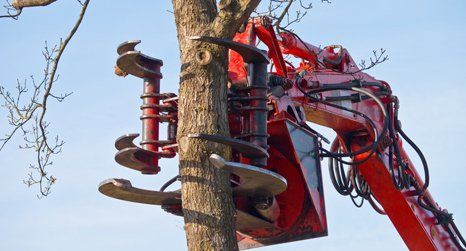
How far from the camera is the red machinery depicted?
7004 millimetres

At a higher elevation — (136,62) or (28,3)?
(28,3)

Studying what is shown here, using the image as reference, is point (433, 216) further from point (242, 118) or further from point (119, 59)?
point (119, 59)

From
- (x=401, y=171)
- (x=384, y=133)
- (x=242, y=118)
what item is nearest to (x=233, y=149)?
(x=242, y=118)

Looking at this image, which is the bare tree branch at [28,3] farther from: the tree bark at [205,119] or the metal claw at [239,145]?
the metal claw at [239,145]

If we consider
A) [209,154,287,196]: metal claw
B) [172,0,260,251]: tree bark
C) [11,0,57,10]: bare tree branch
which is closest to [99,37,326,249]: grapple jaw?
[209,154,287,196]: metal claw

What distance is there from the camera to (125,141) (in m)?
7.16

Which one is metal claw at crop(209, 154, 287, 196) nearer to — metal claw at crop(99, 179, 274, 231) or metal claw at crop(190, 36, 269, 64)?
metal claw at crop(99, 179, 274, 231)

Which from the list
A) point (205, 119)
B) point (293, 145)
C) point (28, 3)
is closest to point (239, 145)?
point (205, 119)

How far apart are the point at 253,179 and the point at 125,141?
108 cm

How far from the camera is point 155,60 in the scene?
23.6 ft

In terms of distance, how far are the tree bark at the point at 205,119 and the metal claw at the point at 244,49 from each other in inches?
3.0

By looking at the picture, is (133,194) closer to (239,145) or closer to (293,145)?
(239,145)

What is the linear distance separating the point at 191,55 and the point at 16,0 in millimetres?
1495

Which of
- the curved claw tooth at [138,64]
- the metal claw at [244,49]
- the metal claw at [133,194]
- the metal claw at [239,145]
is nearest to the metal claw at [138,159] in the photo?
the metal claw at [133,194]
